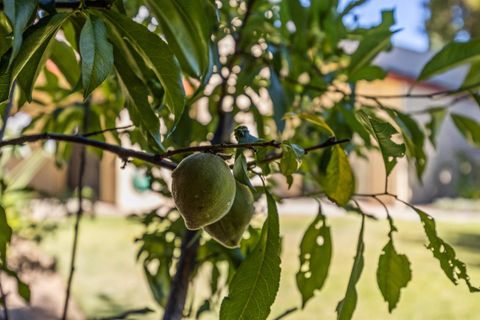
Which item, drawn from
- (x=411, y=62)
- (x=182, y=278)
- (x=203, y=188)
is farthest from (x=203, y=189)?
(x=411, y=62)

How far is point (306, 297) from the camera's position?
0.62 metres

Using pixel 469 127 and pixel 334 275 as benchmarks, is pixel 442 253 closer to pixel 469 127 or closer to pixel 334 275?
pixel 469 127

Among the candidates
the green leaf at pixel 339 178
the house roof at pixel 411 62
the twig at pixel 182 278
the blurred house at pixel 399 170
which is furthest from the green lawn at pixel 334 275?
the house roof at pixel 411 62

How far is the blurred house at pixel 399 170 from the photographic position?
7.67 m

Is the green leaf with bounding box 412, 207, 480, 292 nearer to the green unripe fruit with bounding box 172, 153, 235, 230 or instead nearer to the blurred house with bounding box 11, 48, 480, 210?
the green unripe fruit with bounding box 172, 153, 235, 230

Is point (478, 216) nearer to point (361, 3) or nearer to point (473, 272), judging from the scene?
point (473, 272)

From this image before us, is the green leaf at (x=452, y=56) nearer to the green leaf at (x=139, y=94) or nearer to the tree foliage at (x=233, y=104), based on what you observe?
the tree foliage at (x=233, y=104)

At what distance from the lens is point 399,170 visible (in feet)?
26.5

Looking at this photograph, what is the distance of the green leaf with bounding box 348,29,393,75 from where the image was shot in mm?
687

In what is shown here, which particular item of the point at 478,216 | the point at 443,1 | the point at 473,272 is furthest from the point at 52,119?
the point at 443,1

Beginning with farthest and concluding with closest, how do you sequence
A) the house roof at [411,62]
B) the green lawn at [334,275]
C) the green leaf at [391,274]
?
the house roof at [411,62] → the green lawn at [334,275] → the green leaf at [391,274]

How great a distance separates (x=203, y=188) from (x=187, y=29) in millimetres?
150

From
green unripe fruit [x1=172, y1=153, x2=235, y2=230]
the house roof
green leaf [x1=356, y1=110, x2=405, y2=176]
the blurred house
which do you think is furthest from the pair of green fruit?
the house roof

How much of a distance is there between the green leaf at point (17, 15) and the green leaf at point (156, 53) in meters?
0.08
